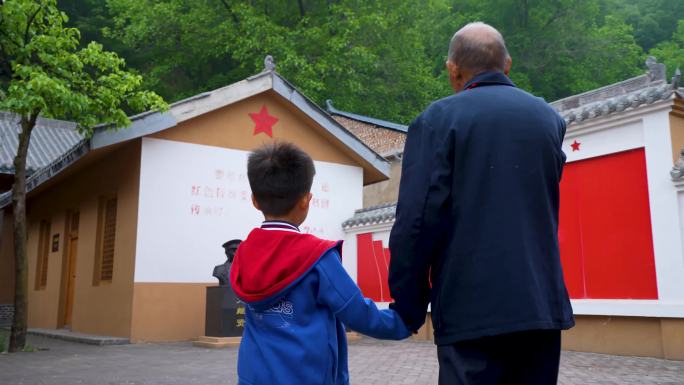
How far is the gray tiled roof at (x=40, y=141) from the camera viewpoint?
18.2 m

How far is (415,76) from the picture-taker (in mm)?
28312

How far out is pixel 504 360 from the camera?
6.72 feet

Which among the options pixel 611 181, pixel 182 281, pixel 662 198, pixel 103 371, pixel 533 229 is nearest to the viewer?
pixel 533 229

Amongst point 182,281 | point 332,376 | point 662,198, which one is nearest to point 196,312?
point 182,281

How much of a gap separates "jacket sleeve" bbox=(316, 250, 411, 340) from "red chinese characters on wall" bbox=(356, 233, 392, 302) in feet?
35.0

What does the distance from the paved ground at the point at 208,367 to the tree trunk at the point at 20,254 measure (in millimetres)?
402

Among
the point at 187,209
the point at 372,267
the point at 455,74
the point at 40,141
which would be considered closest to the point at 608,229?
the point at 372,267

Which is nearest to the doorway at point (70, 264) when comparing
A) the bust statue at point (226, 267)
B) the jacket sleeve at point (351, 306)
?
the bust statue at point (226, 267)

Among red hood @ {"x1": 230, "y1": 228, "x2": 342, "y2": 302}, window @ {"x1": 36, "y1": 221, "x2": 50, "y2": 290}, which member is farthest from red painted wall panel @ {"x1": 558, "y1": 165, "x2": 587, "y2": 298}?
window @ {"x1": 36, "y1": 221, "x2": 50, "y2": 290}

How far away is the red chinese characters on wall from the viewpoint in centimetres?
1325

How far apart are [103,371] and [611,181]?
286 inches

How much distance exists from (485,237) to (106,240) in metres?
12.2

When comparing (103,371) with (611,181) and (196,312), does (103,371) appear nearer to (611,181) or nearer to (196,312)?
(196,312)

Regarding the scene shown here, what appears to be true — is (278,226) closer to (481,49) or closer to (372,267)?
(481,49)
